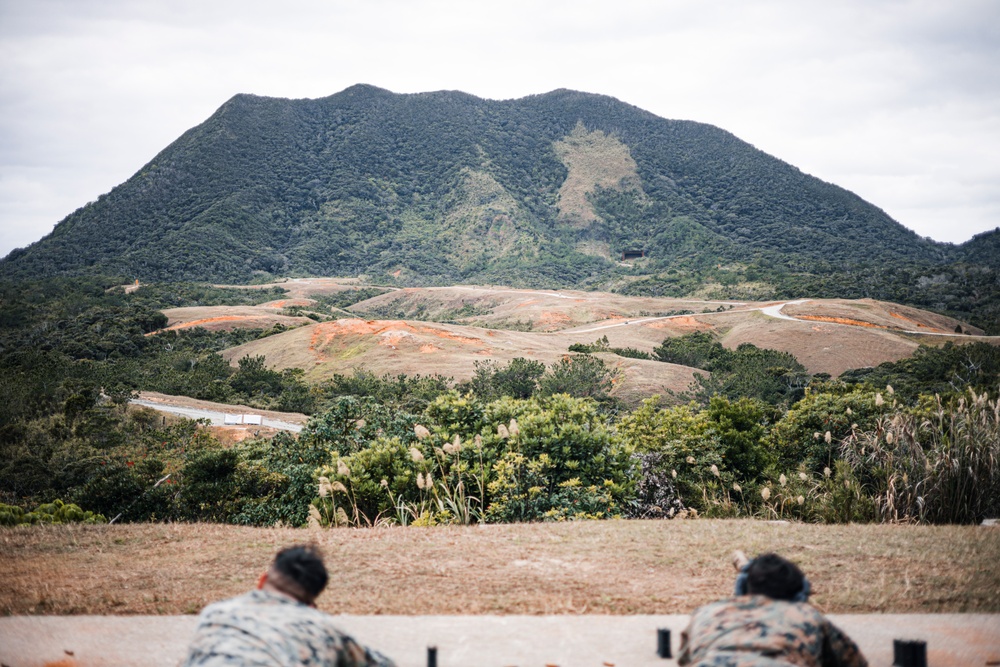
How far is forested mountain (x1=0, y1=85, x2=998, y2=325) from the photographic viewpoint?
91.2 m

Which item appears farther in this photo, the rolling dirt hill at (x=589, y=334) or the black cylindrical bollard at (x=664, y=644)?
the rolling dirt hill at (x=589, y=334)

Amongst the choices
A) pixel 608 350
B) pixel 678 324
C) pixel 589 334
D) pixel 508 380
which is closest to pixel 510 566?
pixel 508 380

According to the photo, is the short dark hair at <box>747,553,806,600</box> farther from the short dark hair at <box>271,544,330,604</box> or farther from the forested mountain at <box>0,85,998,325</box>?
the forested mountain at <box>0,85,998,325</box>

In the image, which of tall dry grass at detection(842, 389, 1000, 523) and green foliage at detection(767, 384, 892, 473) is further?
green foliage at detection(767, 384, 892, 473)

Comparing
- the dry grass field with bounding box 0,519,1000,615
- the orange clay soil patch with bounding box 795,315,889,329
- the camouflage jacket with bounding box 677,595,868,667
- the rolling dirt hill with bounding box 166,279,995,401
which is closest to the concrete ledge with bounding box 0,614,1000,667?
the dry grass field with bounding box 0,519,1000,615

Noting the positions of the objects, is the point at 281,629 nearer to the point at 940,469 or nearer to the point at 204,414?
the point at 940,469

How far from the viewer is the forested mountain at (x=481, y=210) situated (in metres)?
91.2

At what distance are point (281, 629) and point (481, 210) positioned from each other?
110084 millimetres

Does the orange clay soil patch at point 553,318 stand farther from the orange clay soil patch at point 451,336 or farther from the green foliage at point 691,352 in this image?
the orange clay soil patch at point 451,336

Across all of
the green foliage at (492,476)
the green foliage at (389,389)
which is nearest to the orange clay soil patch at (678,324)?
the green foliage at (389,389)

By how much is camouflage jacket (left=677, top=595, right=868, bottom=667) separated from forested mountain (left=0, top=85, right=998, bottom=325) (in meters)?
67.8

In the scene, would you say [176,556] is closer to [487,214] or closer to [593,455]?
[593,455]

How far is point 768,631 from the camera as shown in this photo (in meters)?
3.05

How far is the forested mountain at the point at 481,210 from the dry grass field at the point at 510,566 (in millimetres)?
64238
